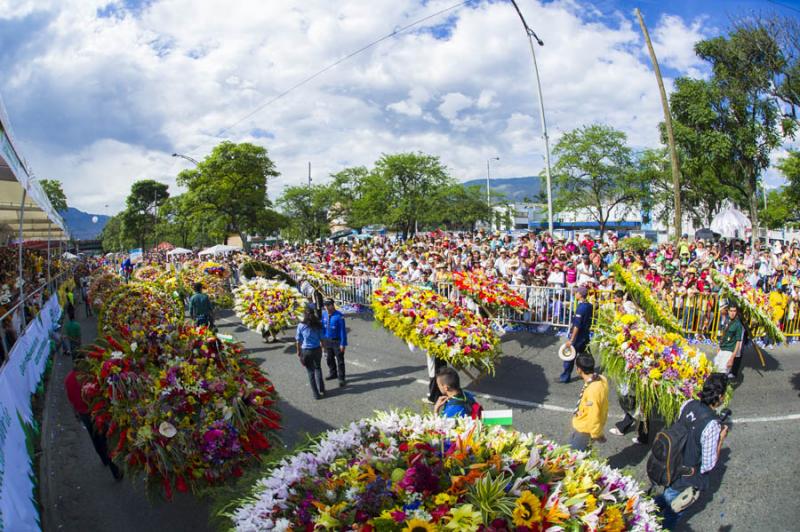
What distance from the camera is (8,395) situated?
5578 millimetres

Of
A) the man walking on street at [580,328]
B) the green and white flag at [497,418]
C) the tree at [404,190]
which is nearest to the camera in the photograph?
the green and white flag at [497,418]

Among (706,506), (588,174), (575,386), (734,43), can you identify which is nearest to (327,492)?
(706,506)

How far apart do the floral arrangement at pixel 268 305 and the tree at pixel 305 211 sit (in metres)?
41.2

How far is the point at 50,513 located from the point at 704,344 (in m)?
11.5

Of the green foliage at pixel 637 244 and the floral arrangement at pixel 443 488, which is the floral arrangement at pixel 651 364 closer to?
the floral arrangement at pixel 443 488

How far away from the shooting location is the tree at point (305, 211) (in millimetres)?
51969

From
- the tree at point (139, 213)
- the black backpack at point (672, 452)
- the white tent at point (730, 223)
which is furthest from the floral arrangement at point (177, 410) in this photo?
the tree at point (139, 213)

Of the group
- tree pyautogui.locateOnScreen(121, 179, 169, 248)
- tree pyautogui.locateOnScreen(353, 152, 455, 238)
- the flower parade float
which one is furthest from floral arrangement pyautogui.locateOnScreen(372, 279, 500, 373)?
tree pyautogui.locateOnScreen(121, 179, 169, 248)

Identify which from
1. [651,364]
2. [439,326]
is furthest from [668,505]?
[439,326]

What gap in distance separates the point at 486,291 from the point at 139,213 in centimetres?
7892

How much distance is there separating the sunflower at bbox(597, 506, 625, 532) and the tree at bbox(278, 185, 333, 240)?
50207 mm

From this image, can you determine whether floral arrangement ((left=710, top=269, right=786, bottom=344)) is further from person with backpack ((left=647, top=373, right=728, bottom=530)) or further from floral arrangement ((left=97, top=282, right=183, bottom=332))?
floral arrangement ((left=97, top=282, right=183, bottom=332))

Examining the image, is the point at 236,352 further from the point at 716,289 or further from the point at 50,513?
the point at 716,289

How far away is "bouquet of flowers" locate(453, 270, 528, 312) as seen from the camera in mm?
8852
